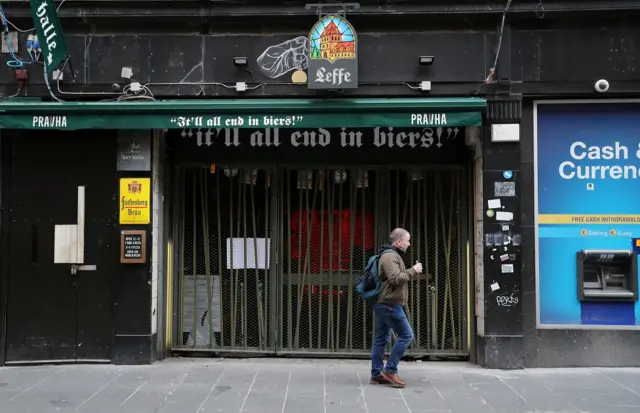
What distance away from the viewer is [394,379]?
22.4 ft

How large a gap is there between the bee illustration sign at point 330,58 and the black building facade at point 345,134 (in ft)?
0.06

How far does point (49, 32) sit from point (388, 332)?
5392mm

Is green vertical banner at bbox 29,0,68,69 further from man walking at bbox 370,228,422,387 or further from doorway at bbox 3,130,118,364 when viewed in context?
man walking at bbox 370,228,422,387

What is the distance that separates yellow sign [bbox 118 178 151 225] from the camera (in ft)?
25.9

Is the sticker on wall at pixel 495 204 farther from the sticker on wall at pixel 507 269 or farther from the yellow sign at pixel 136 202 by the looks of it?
the yellow sign at pixel 136 202

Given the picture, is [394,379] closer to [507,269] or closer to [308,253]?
[507,269]

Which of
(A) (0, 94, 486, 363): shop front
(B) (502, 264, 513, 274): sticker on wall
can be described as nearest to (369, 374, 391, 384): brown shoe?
(A) (0, 94, 486, 363): shop front

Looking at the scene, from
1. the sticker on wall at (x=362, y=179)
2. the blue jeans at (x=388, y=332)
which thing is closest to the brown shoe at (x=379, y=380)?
the blue jeans at (x=388, y=332)

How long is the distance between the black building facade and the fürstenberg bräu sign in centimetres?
2

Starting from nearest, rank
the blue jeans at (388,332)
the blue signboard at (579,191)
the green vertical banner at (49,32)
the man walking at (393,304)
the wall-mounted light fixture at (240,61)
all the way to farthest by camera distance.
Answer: the man walking at (393,304) → the blue jeans at (388,332) → the green vertical banner at (49,32) → the wall-mounted light fixture at (240,61) → the blue signboard at (579,191)

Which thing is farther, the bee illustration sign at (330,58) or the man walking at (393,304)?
the bee illustration sign at (330,58)

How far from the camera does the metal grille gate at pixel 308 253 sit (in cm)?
837

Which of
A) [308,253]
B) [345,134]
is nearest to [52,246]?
[308,253]

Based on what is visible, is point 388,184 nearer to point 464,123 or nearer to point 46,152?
point 464,123
